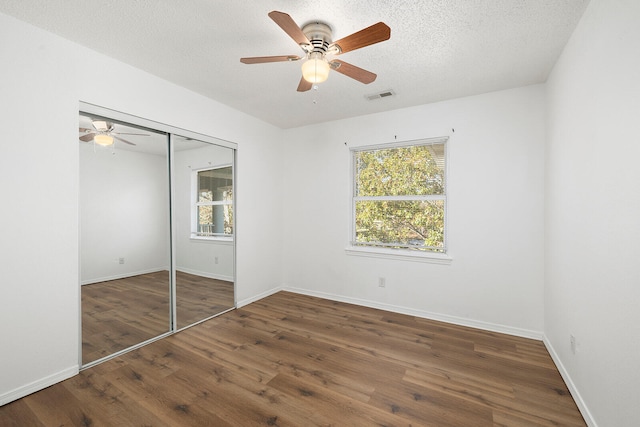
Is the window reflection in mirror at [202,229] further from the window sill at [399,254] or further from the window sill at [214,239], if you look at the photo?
the window sill at [399,254]

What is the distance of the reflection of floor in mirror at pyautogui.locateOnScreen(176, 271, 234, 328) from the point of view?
10.1ft

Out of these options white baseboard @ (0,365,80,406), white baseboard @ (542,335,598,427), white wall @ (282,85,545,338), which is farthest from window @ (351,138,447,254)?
white baseboard @ (0,365,80,406)

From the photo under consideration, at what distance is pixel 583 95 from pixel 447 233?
183cm

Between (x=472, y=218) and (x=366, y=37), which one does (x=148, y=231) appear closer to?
(x=366, y=37)

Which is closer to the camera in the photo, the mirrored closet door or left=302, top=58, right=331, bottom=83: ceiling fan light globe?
left=302, top=58, right=331, bottom=83: ceiling fan light globe

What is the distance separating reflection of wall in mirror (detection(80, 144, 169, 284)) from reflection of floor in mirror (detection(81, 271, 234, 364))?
131 millimetres

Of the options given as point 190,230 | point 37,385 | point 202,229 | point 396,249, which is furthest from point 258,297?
point 37,385

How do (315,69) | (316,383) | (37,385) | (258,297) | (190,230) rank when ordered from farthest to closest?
1. (258,297)
2. (190,230)
3. (316,383)
4. (37,385)
5. (315,69)

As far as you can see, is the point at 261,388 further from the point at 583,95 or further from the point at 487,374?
the point at 583,95

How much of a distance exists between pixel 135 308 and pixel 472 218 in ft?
12.4

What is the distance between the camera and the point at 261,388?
2.06m

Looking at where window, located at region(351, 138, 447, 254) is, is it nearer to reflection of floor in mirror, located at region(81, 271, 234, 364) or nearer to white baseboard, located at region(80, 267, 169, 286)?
reflection of floor in mirror, located at region(81, 271, 234, 364)

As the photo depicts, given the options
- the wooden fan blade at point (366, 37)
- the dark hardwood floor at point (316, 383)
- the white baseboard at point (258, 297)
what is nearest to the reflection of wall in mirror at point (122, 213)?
the dark hardwood floor at point (316, 383)

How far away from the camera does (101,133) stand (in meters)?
2.42
